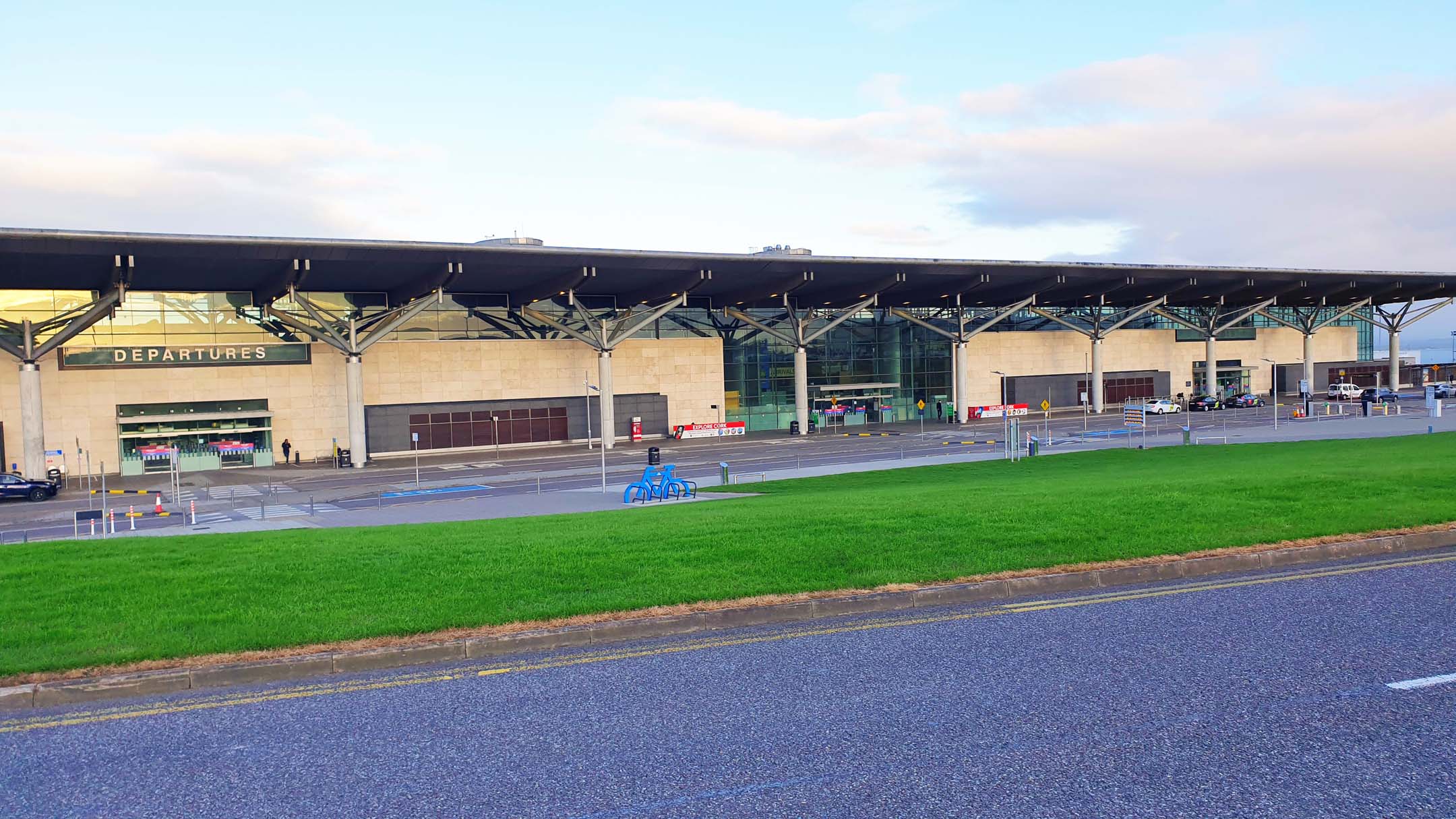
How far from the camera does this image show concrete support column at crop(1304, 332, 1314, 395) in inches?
3573

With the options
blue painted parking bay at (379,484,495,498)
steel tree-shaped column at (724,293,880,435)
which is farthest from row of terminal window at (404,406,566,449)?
blue painted parking bay at (379,484,495,498)

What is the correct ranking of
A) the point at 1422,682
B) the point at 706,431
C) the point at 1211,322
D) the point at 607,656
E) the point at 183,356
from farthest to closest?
the point at 1211,322 < the point at 706,431 < the point at 183,356 < the point at 607,656 < the point at 1422,682

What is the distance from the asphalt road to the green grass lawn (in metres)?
1.33

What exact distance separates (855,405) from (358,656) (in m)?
67.2

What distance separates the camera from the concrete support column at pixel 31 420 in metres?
43.9

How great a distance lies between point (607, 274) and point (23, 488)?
28.6m

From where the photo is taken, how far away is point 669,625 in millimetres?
9953

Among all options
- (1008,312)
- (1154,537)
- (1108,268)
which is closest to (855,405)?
(1008,312)

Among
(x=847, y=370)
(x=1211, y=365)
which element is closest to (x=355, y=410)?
(x=847, y=370)

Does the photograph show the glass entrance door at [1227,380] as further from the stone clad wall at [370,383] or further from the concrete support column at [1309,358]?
the stone clad wall at [370,383]

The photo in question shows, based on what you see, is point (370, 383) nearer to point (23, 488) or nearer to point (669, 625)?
point (23, 488)

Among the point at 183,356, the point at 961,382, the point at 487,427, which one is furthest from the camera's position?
the point at 961,382

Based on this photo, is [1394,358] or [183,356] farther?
[1394,358]

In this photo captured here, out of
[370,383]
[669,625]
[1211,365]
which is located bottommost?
[669,625]
